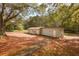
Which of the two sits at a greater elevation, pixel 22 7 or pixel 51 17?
pixel 22 7

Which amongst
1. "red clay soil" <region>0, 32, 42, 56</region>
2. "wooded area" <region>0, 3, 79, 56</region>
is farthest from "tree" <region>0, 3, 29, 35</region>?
"red clay soil" <region>0, 32, 42, 56</region>

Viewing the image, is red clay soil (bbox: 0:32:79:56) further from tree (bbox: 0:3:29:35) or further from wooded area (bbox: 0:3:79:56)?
tree (bbox: 0:3:29:35)

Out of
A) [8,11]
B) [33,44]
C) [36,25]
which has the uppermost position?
[8,11]

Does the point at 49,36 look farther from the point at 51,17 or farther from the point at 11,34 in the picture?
the point at 11,34

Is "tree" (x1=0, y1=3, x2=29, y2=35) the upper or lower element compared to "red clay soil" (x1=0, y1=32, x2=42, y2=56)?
upper

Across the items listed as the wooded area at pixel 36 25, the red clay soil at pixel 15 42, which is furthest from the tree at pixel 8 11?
the red clay soil at pixel 15 42

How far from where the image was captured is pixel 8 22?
170 cm

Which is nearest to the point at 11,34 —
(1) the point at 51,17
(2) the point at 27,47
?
(2) the point at 27,47

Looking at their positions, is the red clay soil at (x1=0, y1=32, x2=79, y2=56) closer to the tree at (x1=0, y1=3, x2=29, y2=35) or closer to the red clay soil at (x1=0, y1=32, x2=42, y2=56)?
the red clay soil at (x1=0, y1=32, x2=42, y2=56)

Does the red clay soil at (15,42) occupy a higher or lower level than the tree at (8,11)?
lower

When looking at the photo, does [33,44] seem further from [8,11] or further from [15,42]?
[8,11]

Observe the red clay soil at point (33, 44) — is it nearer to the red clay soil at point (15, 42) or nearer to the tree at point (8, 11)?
the red clay soil at point (15, 42)

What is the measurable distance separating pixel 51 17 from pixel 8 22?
477 mm

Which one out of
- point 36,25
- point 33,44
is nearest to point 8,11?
point 36,25
